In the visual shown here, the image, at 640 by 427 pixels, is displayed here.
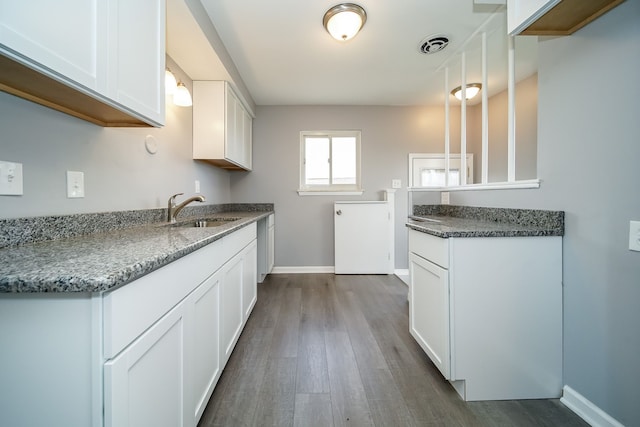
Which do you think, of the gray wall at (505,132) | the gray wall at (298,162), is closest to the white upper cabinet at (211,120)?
the gray wall at (298,162)

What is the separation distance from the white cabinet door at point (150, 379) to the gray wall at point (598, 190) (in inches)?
68.2

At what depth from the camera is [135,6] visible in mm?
1046

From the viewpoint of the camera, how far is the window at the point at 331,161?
3750 mm

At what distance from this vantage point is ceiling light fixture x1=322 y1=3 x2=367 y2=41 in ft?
5.88

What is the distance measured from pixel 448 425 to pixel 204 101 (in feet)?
9.37

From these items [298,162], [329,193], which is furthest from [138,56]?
[329,193]

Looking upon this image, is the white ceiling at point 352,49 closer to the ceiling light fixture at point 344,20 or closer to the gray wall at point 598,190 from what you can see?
the ceiling light fixture at point 344,20

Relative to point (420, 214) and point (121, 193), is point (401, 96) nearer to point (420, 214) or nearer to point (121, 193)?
point (420, 214)

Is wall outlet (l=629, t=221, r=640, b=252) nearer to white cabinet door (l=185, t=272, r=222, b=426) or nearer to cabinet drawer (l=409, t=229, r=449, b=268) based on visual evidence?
cabinet drawer (l=409, t=229, r=449, b=268)

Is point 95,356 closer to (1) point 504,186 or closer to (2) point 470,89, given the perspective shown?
(1) point 504,186

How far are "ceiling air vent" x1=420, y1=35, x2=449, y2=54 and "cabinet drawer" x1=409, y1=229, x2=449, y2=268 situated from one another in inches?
65.7

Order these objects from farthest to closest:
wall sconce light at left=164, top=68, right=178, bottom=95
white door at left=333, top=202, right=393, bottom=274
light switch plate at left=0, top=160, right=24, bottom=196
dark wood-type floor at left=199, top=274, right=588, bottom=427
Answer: white door at left=333, top=202, right=393, bottom=274 < wall sconce light at left=164, top=68, right=178, bottom=95 < dark wood-type floor at left=199, top=274, right=588, bottom=427 < light switch plate at left=0, top=160, right=24, bottom=196

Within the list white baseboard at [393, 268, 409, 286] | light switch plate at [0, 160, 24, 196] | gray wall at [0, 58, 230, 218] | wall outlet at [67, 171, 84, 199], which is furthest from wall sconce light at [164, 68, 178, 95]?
white baseboard at [393, 268, 409, 286]

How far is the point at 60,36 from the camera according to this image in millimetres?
746
